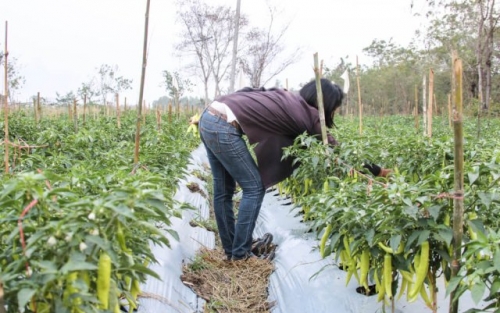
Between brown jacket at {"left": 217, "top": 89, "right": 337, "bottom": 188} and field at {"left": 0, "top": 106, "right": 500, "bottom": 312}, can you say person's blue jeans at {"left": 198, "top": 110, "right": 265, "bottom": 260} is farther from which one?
field at {"left": 0, "top": 106, "right": 500, "bottom": 312}

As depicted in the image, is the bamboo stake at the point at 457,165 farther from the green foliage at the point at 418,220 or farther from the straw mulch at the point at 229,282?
the straw mulch at the point at 229,282

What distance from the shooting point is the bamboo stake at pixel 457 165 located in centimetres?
133

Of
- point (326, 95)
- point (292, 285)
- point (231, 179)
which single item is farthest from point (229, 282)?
point (326, 95)

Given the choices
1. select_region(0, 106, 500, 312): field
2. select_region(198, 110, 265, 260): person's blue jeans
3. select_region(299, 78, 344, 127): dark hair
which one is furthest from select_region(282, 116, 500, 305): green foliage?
select_region(299, 78, 344, 127): dark hair

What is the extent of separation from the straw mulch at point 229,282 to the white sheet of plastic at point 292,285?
58 millimetres

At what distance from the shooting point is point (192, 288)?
274cm

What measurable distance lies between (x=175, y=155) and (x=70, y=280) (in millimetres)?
2282

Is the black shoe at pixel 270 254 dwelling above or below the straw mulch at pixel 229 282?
above

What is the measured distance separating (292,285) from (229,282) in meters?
0.41

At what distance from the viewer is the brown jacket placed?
8.98 feet

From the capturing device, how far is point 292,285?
2725 millimetres

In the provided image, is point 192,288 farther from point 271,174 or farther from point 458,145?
point 458,145

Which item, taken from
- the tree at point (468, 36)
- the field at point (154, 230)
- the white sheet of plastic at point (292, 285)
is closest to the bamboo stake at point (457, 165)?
the field at point (154, 230)

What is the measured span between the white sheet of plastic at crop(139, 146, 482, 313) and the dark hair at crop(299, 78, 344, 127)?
0.72 metres
